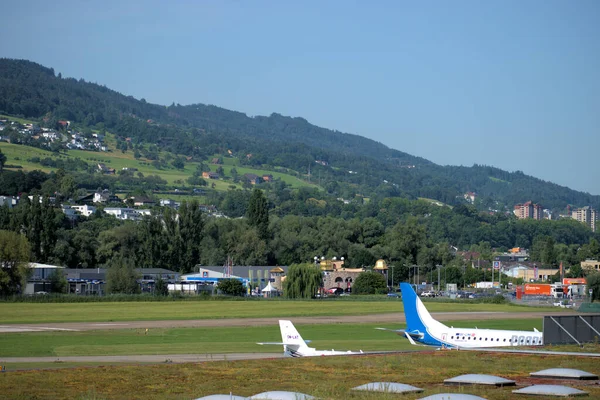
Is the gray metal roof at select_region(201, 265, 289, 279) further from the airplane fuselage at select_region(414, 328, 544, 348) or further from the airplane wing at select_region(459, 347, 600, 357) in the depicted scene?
the airplane wing at select_region(459, 347, 600, 357)

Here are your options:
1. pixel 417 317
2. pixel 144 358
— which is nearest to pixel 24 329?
pixel 144 358

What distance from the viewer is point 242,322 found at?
85625mm

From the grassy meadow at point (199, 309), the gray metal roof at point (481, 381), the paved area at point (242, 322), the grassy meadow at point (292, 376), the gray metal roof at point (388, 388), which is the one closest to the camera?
the gray metal roof at point (388, 388)

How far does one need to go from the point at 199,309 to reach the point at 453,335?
194 feet

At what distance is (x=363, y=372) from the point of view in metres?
36.8

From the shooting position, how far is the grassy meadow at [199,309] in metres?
91.0

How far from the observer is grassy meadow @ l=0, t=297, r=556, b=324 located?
299 feet

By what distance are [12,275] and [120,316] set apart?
32.9m

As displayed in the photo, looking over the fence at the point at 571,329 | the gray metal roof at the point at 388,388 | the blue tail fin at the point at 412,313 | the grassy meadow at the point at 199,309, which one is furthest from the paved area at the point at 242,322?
the gray metal roof at the point at 388,388

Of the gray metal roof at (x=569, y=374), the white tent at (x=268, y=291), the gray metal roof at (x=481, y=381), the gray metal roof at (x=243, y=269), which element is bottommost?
the gray metal roof at (x=481, y=381)

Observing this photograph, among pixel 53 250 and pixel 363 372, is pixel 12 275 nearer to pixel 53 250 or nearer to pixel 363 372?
pixel 53 250

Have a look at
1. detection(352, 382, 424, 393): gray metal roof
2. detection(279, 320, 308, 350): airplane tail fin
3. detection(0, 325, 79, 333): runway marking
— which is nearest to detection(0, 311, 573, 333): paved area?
detection(0, 325, 79, 333): runway marking

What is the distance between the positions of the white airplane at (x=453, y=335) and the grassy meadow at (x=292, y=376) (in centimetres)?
552

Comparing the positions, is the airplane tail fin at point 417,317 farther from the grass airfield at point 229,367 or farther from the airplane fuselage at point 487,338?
the grass airfield at point 229,367
